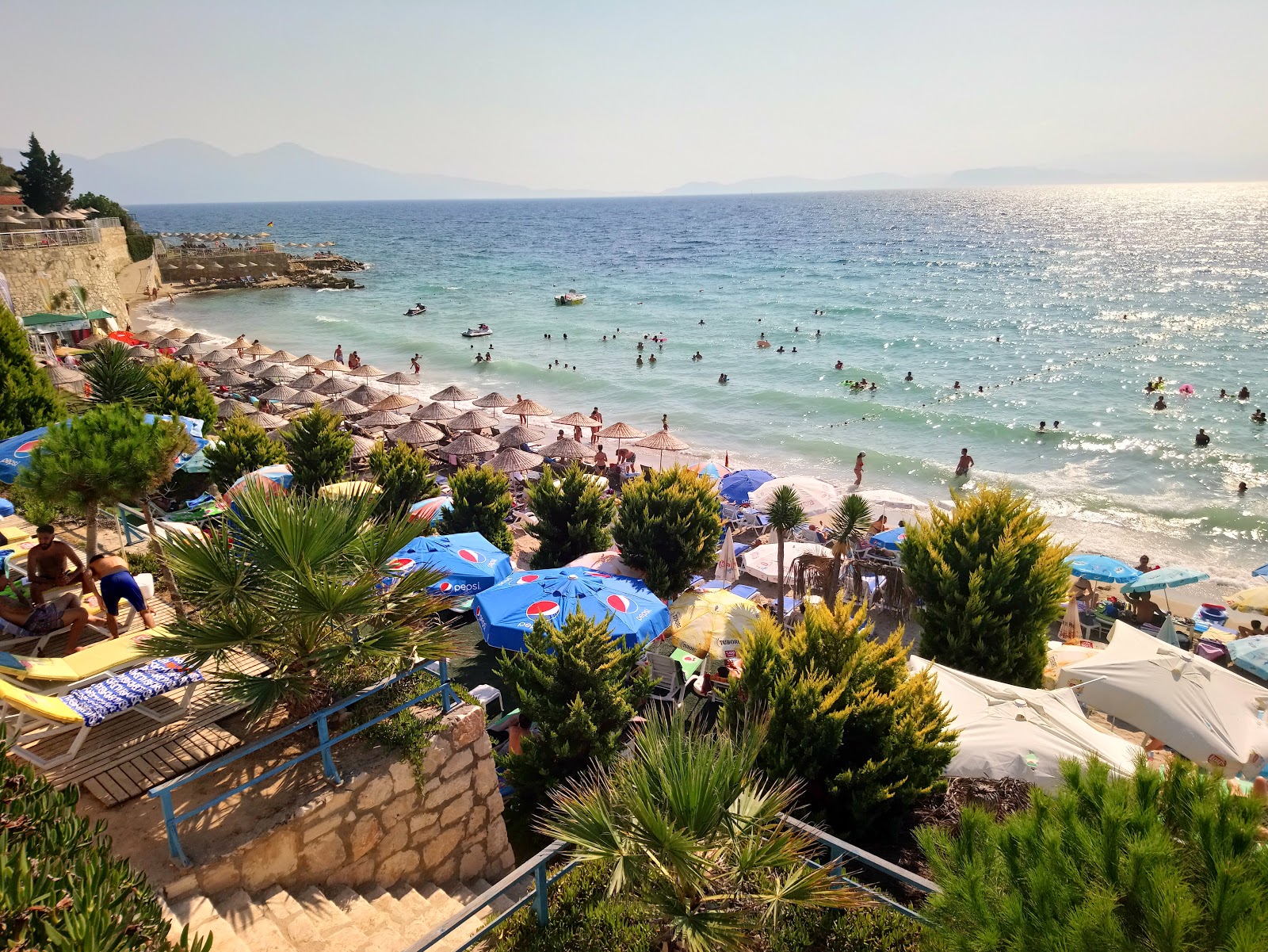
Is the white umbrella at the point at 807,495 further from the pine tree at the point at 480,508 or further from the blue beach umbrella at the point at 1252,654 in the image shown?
the blue beach umbrella at the point at 1252,654

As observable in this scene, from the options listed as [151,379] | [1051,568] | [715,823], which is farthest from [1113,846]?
[151,379]

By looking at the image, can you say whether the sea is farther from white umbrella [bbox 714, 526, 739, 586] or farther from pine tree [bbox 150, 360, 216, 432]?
pine tree [bbox 150, 360, 216, 432]

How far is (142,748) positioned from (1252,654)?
1524 cm

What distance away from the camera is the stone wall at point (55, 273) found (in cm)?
2875

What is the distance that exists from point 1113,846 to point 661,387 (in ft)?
115

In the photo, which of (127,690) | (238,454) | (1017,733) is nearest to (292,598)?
(127,690)

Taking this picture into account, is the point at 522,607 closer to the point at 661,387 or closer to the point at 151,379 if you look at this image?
the point at 151,379

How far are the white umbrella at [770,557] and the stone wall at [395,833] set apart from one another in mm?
9282

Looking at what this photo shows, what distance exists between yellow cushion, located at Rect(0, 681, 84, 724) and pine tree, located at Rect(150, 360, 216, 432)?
13.7 metres

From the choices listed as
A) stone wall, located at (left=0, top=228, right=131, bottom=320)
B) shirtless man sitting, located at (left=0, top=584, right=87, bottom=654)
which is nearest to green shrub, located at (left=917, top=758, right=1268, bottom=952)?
shirtless man sitting, located at (left=0, top=584, right=87, bottom=654)

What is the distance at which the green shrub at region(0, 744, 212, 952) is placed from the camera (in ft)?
9.41

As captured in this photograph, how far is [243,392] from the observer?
28328mm

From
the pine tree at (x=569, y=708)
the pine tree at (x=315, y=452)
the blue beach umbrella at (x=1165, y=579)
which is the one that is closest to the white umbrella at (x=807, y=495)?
the blue beach umbrella at (x=1165, y=579)

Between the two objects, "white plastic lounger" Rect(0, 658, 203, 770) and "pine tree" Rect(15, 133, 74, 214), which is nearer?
"white plastic lounger" Rect(0, 658, 203, 770)
